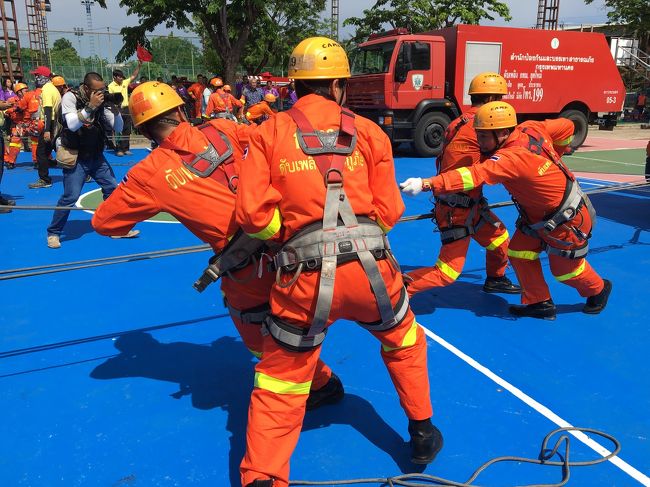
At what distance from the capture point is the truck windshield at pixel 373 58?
14.2 metres

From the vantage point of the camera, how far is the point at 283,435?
8.00 ft

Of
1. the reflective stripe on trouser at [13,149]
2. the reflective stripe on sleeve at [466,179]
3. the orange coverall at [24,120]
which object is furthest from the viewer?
the reflective stripe on trouser at [13,149]

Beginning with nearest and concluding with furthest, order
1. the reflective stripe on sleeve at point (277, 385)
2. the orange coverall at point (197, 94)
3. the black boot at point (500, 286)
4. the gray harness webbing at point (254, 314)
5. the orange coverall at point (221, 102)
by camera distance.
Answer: the reflective stripe on sleeve at point (277, 385), the gray harness webbing at point (254, 314), the black boot at point (500, 286), the orange coverall at point (221, 102), the orange coverall at point (197, 94)

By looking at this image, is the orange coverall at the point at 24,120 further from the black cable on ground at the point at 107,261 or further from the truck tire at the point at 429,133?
the black cable on ground at the point at 107,261

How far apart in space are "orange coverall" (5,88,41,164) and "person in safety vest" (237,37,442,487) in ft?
36.5

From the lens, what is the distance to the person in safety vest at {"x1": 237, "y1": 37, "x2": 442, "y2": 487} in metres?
2.34

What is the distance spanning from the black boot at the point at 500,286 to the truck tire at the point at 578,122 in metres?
12.4

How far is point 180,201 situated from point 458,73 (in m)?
13.3

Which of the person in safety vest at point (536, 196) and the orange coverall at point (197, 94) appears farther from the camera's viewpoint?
the orange coverall at point (197, 94)

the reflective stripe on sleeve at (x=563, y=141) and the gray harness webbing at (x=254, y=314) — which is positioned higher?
the reflective stripe on sleeve at (x=563, y=141)

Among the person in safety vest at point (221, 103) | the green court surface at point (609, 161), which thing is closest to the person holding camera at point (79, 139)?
the person in safety vest at point (221, 103)

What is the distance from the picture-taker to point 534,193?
4234 millimetres

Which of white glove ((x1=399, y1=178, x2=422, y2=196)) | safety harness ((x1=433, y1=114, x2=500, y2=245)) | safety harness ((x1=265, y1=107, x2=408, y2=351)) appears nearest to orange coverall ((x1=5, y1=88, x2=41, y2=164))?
safety harness ((x1=433, y1=114, x2=500, y2=245))

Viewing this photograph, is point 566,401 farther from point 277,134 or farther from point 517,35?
point 517,35
